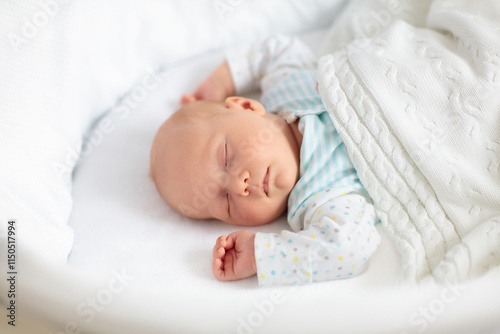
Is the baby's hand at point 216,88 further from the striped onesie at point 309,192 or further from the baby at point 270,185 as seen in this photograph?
the baby at point 270,185

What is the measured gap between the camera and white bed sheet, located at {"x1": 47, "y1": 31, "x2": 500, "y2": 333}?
847 millimetres

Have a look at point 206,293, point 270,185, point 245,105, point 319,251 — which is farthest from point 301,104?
point 206,293

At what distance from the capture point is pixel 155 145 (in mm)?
1149

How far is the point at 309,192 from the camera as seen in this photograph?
3.41 ft

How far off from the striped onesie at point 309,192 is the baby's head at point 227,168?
5 cm

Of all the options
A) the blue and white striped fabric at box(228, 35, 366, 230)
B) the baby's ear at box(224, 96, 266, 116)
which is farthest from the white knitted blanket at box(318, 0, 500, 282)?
the baby's ear at box(224, 96, 266, 116)

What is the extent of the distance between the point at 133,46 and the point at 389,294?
1.05m

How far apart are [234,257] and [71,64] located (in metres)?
0.68

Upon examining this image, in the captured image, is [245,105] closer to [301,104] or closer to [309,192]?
[301,104]

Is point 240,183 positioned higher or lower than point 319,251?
higher

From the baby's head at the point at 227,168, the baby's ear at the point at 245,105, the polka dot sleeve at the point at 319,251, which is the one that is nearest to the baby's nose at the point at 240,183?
the baby's head at the point at 227,168

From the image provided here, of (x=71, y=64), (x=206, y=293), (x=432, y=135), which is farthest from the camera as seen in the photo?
(x=71, y=64)

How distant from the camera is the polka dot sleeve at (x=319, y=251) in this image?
2.98ft

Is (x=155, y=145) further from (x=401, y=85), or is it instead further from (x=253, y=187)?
(x=401, y=85)
